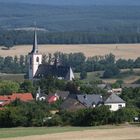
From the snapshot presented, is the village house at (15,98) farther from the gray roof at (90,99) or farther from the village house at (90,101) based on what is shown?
the gray roof at (90,99)

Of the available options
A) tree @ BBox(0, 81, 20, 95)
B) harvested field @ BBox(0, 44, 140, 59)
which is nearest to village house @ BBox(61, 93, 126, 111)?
tree @ BBox(0, 81, 20, 95)

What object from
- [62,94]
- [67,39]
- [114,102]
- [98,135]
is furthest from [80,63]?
[98,135]


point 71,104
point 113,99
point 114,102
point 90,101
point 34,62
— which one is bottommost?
point 71,104

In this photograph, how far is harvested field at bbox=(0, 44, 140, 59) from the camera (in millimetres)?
123438

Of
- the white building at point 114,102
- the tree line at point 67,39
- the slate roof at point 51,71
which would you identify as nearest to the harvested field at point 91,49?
the tree line at point 67,39

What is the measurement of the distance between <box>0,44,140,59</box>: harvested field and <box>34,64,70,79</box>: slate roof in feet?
94.4

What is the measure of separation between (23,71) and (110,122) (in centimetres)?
5626

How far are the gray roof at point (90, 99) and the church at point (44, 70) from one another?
2237 cm

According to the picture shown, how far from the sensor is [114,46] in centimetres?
13725

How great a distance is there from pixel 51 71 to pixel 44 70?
1.11m

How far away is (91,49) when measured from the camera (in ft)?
433

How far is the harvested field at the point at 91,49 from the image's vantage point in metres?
123

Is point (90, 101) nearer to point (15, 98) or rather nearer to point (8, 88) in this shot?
point (15, 98)

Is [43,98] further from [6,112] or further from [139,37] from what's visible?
[139,37]
